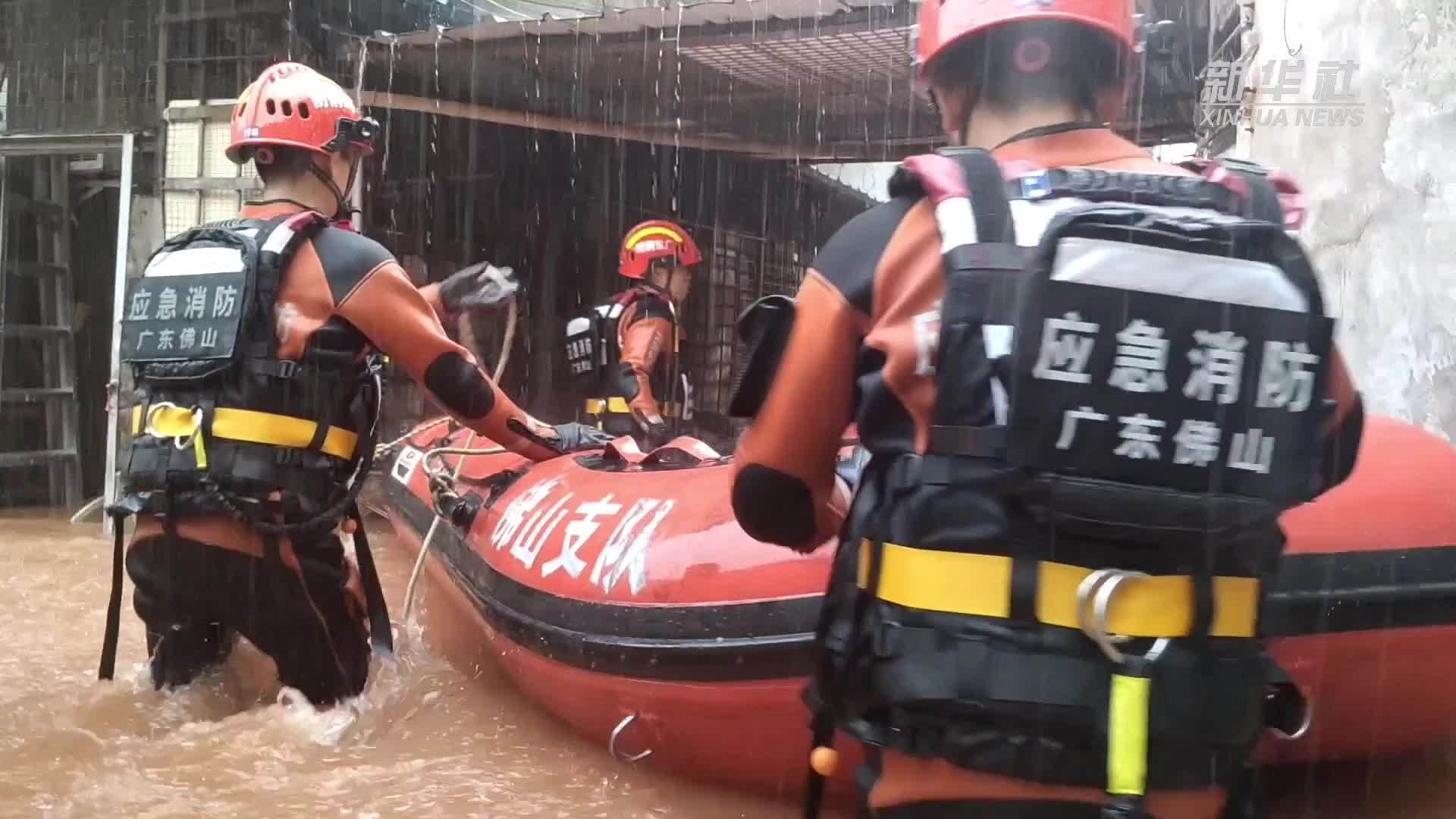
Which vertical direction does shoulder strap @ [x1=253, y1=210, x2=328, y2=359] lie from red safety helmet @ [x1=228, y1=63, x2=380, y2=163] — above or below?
below

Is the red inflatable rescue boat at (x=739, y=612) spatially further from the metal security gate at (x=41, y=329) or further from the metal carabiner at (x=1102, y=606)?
the metal security gate at (x=41, y=329)

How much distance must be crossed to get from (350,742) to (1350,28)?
3.39m

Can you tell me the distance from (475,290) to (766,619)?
4.52ft

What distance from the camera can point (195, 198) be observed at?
6.11 metres

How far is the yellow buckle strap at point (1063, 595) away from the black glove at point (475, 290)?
202 centimetres

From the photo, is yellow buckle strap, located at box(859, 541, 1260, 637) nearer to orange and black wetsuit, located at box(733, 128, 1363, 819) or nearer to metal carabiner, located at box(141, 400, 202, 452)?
orange and black wetsuit, located at box(733, 128, 1363, 819)

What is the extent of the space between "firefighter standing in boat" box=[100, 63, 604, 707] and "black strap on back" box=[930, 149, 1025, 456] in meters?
1.75

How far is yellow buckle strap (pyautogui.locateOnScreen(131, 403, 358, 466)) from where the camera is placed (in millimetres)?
2553

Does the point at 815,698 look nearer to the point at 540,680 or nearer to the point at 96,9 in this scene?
the point at 540,680

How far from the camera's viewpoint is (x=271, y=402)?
2.57 meters

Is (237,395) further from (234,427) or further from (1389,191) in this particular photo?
(1389,191)

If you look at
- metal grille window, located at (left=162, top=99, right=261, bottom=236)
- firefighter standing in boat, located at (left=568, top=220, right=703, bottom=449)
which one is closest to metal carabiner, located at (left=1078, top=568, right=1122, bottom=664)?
firefighter standing in boat, located at (left=568, top=220, right=703, bottom=449)

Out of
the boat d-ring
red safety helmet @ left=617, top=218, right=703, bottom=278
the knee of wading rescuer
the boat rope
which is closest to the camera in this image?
the boat d-ring

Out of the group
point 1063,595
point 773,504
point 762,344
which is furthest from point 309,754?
point 1063,595
